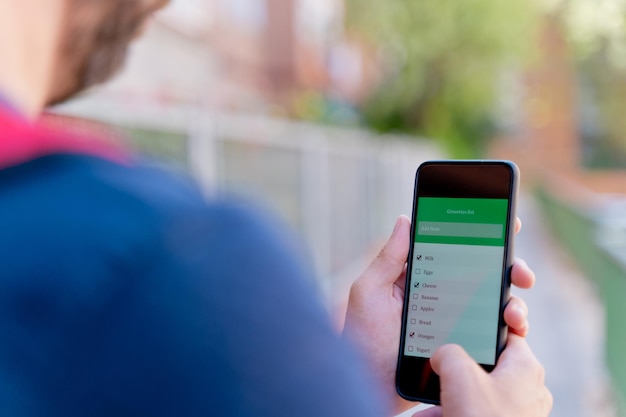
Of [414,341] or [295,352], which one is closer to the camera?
[295,352]

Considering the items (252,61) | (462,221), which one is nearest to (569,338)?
(462,221)

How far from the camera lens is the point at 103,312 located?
1.39 ft

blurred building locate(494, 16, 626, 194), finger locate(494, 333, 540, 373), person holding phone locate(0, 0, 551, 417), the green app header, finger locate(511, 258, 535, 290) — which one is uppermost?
person holding phone locate(0, 0, 551, 417)

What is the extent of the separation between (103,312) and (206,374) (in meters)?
0.06

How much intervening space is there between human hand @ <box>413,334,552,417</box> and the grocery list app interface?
8 cm

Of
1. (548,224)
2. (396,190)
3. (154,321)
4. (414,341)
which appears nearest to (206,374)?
(154,321)

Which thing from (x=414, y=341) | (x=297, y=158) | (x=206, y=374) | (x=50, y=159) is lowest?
(x=297, y=158)

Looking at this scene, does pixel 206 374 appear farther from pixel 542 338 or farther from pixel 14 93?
pixel 542 338

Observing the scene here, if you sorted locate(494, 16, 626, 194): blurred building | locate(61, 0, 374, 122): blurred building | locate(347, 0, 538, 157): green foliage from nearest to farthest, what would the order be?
1. locate(61, 0, 374, 122): blurred building
2. locate(347, 0, 538, 157): green foliage
3. locate(494, 16, 626, 194): blurred building

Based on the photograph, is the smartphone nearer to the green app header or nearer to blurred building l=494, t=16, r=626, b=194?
the green app header

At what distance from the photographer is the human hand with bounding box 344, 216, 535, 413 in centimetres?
106

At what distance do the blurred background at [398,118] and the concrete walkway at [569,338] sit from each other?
0.9 inches

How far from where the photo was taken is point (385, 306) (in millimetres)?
1098

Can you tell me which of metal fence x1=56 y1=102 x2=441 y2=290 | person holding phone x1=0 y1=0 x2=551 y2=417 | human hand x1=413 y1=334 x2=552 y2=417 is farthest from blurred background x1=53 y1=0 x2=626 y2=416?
human hand x1=413 y1=334 x2=552 y2=417
